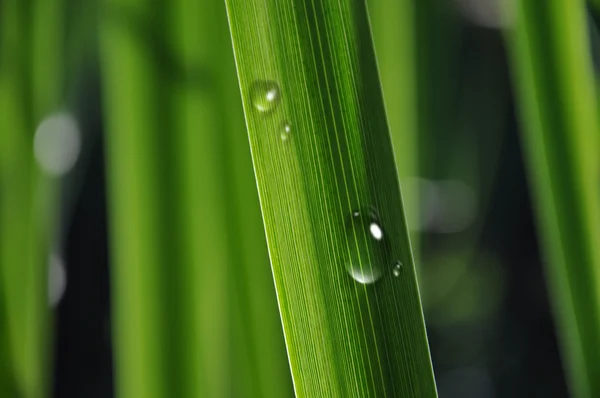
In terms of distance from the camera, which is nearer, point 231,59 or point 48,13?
point 231,59

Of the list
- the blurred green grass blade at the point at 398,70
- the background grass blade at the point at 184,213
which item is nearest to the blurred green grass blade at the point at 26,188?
the background grass blade at the point at 184,213

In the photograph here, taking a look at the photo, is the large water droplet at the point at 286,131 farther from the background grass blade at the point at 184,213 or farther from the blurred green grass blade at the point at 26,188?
the blurred green grass blade at the point at 26,188

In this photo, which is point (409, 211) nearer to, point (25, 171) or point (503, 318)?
point (25, 171)

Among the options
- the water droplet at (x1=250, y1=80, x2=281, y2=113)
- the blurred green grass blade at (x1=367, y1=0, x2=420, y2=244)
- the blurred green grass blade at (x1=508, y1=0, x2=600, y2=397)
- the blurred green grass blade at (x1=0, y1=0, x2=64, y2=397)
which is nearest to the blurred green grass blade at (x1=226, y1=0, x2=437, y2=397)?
the water droplet at (x1=250, y1=80, x2=281, y2=113)

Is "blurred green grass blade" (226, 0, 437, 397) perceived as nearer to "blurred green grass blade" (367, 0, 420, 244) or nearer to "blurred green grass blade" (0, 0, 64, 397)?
"blurred green grass blade" (367, 0, 420, 244)

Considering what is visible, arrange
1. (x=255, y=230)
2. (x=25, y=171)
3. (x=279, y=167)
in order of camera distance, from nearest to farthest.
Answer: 1. (x=279, y=167)
2. (x=255, y=230)
3. (x=25, y=171)

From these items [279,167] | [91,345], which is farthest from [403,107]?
[91,345]

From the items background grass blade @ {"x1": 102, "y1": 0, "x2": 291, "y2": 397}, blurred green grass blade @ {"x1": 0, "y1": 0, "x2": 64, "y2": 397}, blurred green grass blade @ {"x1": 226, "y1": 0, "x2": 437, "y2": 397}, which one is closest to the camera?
blurred green grass blade @ {"x1": 226, "y1": 0, "x2": 437, "y2": 397}
